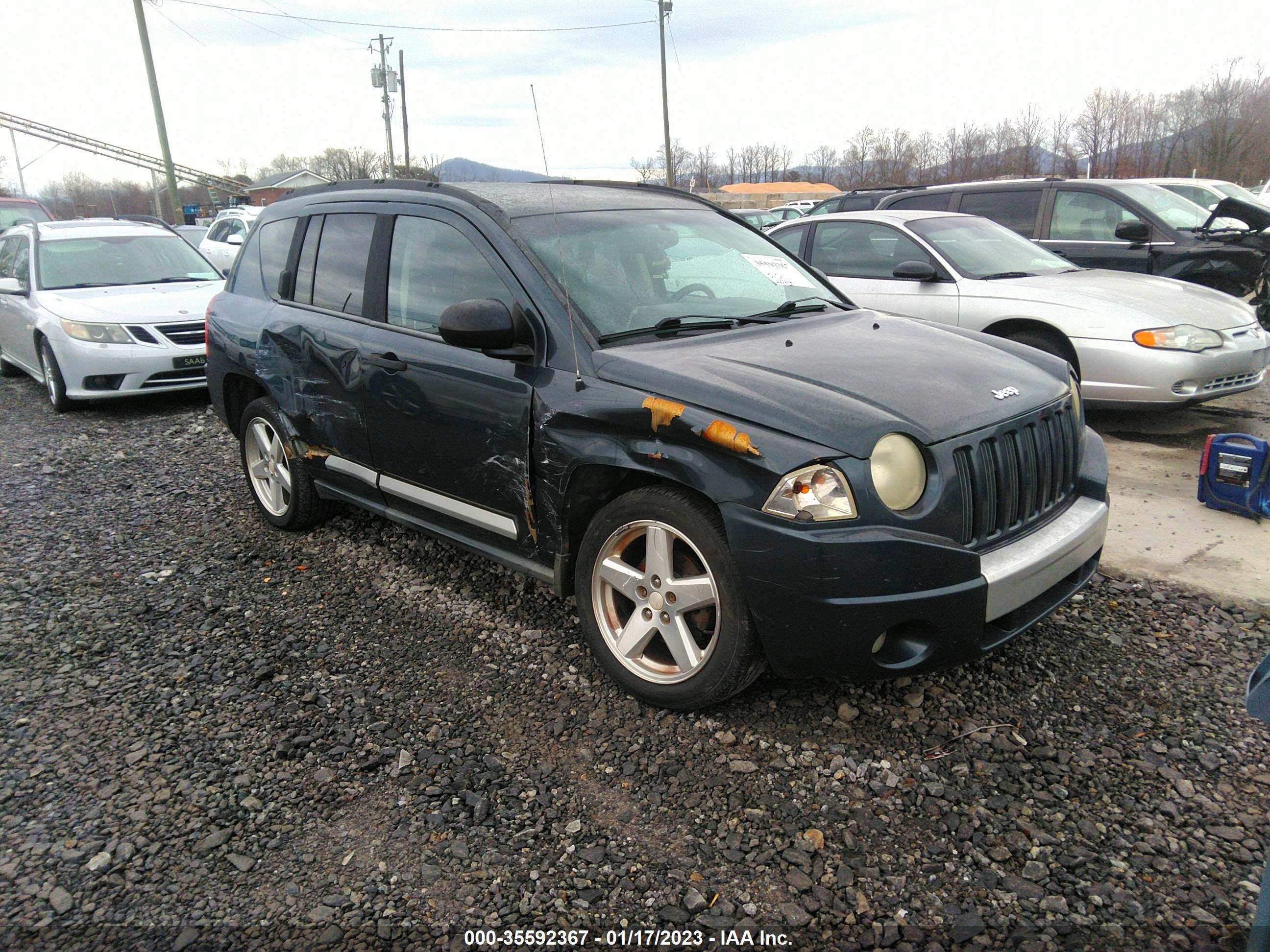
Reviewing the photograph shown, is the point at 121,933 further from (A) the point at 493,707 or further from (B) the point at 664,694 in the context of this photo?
(B) the point at 664,694

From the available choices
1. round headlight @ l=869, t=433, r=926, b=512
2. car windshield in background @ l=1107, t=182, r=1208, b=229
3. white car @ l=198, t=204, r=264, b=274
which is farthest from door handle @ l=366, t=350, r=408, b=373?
white car @ l=198, t=204, r=264, b=274

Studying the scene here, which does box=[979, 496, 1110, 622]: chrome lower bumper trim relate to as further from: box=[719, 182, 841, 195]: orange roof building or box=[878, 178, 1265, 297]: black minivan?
box=[719, 182, 841, 195]: orange roof building

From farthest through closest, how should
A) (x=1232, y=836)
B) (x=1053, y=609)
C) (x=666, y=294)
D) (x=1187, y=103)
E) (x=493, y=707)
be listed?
1. (x=1187, y=103)
2. (x=666, y=294)
3. (x=493, y=707)
4. (x=1053, y=609)
5. (x=1232, y=836)

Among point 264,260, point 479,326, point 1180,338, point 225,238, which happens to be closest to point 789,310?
point 479,326

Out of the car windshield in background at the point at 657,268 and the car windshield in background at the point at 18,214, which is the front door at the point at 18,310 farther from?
the car windshield in background at the point at 18,214

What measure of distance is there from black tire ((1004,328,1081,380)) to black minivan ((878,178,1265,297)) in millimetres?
2447

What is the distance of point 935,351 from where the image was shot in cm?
341

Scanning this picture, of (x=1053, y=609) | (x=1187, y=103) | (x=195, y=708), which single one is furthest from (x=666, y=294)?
(x=1187, y=103)

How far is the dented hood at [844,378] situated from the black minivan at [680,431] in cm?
1

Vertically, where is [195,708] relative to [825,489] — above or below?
below

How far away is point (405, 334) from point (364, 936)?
2.42 meters

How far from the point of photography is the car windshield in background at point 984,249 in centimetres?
691

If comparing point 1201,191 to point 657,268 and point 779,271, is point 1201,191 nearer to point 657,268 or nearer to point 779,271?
point 779,271

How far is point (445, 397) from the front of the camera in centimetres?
361
